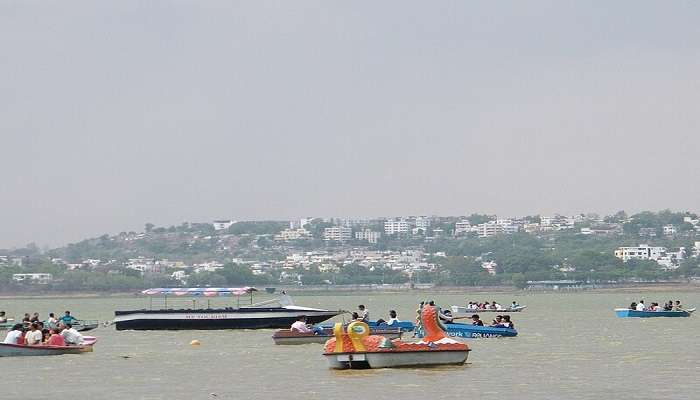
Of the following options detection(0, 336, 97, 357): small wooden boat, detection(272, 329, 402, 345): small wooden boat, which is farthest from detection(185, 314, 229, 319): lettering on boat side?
detection(0, 336, 97, 357): small wooden boat

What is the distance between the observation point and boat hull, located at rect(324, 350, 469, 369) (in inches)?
2082

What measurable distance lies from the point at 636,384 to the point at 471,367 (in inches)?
296

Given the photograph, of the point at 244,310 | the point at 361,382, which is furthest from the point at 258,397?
the point at 244,310

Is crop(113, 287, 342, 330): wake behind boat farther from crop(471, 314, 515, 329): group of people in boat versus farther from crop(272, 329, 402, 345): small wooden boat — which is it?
crop(272, 329, 402, 345): small wooden boat

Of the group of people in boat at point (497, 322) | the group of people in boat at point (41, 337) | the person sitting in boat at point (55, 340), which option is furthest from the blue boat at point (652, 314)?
the person sitting in boat at point (55, 340)

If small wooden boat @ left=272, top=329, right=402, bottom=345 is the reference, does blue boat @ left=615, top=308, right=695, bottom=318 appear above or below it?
above

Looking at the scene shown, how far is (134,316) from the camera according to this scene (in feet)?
294

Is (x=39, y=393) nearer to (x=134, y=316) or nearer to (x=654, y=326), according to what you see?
(x=134, y=316)

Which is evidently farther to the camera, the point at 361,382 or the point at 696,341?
the point at 696,341

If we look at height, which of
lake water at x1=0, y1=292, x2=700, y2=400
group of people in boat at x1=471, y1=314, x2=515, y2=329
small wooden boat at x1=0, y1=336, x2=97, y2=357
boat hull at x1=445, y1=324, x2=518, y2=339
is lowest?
lake water at x1=0, y1=292, x2=700, y2=400

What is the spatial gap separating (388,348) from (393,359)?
471mm

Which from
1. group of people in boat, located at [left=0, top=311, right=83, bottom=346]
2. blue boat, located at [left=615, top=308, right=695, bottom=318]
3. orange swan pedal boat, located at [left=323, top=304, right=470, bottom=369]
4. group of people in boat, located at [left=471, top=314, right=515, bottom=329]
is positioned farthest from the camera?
blue boat, located at [left=615, top=308, right=695, bottom=318]

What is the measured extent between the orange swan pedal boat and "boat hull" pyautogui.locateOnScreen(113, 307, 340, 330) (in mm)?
31134

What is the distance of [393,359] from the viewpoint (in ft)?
174
